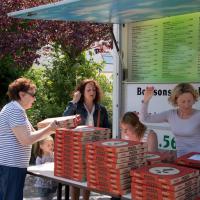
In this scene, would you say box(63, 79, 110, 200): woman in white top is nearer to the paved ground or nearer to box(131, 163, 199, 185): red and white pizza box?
the paved ground

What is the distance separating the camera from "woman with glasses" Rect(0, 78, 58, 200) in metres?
3.75

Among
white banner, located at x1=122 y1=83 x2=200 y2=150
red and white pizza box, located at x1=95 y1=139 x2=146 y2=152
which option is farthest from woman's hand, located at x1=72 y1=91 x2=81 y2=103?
red and white pizza box, located at x1=95 y1=139 x2=146 y2=152

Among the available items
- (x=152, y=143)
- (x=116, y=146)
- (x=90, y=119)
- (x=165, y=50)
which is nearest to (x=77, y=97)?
(x=90, y=119)

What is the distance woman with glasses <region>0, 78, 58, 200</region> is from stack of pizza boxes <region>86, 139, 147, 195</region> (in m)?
0.56

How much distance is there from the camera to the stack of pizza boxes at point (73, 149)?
3535 mm

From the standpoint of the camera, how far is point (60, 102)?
388 inches

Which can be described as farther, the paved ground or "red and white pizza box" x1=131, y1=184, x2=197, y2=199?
the paved ground

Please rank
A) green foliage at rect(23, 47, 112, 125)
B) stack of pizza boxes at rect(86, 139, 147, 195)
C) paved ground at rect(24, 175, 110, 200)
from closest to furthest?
stack of pizza boxes at rect(86, 139, 147, 195), paved ground at rect(24, 175, 110, 200), green foliage at rect(23, 47, 112, 125)

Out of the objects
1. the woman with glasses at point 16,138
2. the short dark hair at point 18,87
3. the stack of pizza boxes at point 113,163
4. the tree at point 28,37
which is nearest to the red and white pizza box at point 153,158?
the stack of pizza boxes at point 113,163

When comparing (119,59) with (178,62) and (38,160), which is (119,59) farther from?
(38,160)

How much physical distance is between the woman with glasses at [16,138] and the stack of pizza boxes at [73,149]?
0.17 meters

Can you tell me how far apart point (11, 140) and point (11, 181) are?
35 cm

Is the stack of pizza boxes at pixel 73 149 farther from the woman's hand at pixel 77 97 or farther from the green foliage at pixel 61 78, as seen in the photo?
the green foliage at pixel 61 78

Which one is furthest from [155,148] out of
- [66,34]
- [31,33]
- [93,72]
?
[93,72]
